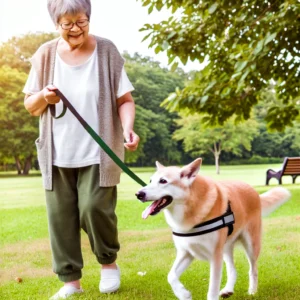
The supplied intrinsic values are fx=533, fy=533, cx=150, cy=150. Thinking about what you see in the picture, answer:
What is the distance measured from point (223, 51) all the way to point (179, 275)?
13.6ft

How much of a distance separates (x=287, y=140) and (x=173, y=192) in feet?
50.8

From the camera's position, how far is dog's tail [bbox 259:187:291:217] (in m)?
2.29

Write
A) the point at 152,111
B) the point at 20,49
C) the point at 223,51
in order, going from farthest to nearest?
the point at 152,111
the point at 20,49
the point at 223,51

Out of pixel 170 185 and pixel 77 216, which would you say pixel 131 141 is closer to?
pixel 170 185

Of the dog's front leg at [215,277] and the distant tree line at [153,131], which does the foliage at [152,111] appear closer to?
the distant tree line at [153,131]

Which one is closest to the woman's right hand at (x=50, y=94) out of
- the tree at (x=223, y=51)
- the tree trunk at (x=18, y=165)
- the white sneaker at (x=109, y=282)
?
the white sneaker at (x=109, y=282)

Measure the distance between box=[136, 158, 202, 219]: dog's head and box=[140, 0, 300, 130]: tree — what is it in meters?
3.24

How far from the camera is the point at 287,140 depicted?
54.6 feet

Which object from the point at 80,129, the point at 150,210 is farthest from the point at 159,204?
the point at 80,129

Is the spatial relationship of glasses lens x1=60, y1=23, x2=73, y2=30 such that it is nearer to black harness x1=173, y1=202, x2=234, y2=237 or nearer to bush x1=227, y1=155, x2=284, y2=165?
black harness x1=173, y1=202, x2=234, y2=237

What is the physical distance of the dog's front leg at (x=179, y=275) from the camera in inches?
73.4

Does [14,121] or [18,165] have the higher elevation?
[14,121]

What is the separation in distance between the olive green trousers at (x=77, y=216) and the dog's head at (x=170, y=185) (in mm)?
380

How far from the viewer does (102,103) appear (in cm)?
205
